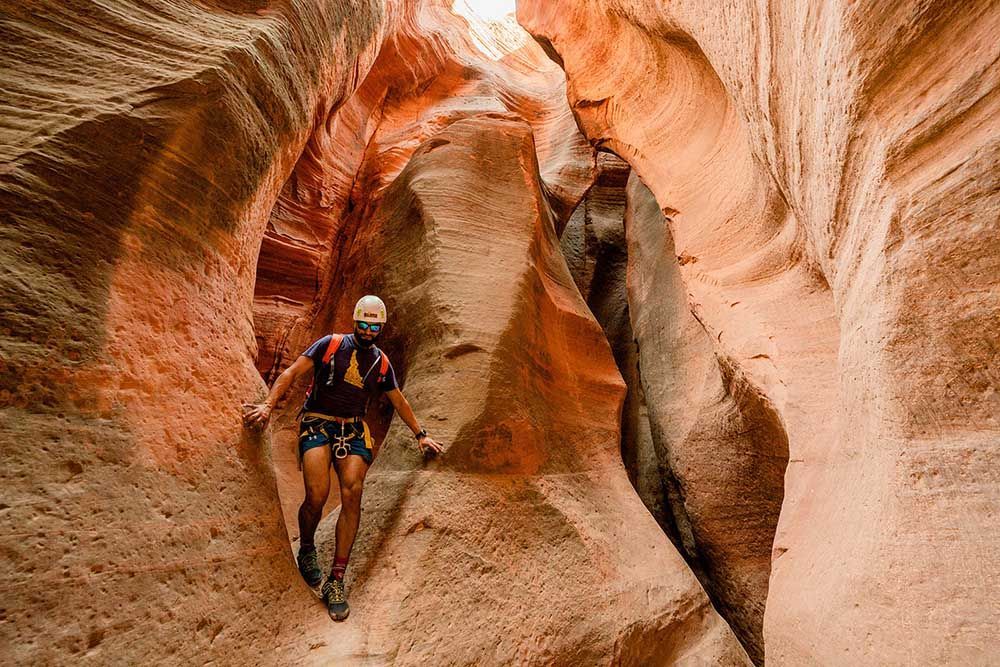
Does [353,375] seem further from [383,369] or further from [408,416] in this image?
[408,416]

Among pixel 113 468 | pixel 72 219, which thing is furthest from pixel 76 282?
pixel 113 468

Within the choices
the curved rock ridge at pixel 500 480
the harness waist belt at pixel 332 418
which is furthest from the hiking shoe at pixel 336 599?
the harness waist belt at pixel 332 418

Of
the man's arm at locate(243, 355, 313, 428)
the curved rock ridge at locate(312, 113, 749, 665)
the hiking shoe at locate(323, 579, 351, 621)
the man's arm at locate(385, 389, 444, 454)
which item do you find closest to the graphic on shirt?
the man's arm at locate(385, 389, 444, 454)

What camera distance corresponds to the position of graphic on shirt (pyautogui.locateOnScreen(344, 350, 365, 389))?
342 centimetres

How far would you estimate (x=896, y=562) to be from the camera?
2117 millimetres

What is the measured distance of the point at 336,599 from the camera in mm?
3117

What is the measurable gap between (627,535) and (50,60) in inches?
201

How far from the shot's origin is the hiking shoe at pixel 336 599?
3.08 meters

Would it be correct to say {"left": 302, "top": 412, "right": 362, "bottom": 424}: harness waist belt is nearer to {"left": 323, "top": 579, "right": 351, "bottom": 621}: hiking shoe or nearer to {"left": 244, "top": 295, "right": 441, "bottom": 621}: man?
{"left": 244, "top": 295, "right": 441, "bottom": 621}: man

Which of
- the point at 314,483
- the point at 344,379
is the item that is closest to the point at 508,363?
the point at 344,379

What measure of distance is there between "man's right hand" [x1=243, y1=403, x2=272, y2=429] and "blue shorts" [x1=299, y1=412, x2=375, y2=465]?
259mm

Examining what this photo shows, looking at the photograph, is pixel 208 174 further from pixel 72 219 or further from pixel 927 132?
pixel 927 132

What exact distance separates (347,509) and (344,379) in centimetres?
85

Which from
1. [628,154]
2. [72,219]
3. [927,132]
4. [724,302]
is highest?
[628,154]
